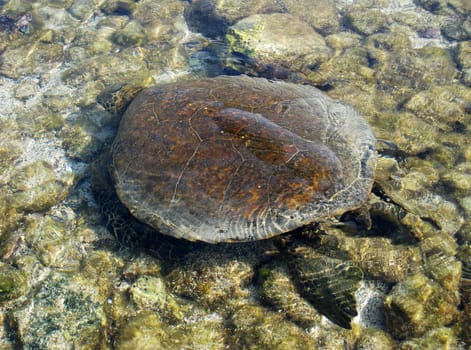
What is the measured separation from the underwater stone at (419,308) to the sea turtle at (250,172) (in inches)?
19.9

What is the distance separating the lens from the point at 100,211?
4527 mm

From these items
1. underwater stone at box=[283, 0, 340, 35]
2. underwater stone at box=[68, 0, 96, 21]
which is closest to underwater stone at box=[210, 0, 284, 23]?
underwater stone at box=[283, 0, 340, 35]

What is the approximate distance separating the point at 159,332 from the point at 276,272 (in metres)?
1.31

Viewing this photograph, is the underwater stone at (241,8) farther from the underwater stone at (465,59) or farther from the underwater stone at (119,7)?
the underwater stone at (465,59)

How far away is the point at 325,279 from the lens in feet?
11.4

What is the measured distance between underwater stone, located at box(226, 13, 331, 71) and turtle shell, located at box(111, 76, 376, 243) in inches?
98.9

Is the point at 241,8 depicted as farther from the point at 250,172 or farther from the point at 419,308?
the point at 419,308

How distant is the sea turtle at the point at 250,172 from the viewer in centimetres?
328

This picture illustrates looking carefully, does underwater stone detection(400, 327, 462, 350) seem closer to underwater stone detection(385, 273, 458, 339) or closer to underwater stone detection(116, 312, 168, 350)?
underwater stone detection(385, 273, 458, 339)

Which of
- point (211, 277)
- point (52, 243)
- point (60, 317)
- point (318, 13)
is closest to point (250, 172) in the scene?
point (211, 277)

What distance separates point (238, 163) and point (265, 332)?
163 cm

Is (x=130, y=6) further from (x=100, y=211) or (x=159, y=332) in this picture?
(x=159, y=332)

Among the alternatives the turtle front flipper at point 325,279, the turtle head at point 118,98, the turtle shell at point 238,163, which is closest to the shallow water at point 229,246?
the turtle front flipper at point 325,279

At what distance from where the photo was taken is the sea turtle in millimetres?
3283
